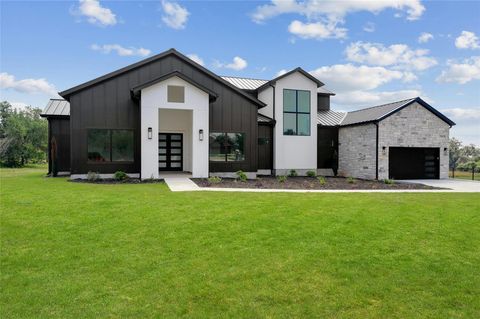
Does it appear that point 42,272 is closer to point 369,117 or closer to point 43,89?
point 369,117

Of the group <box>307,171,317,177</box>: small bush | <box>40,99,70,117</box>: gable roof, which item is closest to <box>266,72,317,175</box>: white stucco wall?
<box>307,171,317,177</box>: small bush

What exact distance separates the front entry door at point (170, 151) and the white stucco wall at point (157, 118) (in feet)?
13.2

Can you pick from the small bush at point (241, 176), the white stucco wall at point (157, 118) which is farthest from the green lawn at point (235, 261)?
the small bush at point (241, 176)

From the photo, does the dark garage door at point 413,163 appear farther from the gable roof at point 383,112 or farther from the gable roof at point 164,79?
the gable roof at point 164,79

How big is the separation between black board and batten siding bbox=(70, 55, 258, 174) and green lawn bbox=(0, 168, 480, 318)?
23.9 ft

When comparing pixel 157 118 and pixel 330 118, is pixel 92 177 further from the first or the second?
pixel 330 118

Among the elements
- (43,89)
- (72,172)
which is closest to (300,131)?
(72,172)

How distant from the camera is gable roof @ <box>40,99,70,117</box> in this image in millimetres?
17678

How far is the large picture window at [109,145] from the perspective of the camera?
15.9 metres

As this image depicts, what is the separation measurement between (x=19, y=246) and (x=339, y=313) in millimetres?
5369

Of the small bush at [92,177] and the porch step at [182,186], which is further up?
the small bush at [92,177]

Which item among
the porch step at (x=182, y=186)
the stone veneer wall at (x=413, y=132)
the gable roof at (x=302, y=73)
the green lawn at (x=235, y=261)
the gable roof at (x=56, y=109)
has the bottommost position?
the green lawn at (x=235, y=261)

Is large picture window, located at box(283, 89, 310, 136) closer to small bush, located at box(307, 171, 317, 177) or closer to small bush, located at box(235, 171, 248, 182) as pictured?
small bush, located at box(307, 171, 317, 177)

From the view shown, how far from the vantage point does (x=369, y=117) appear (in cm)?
1933
